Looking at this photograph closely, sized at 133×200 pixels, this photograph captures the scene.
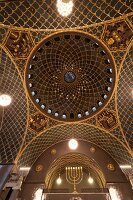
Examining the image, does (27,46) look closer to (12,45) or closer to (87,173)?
(12,45)

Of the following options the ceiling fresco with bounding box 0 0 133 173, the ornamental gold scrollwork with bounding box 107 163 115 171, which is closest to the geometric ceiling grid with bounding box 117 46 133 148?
the ceiling fresco with bounding box 0 0 133 173

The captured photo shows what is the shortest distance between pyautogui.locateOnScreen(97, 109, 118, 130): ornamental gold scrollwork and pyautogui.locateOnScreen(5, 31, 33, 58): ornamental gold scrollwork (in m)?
6.38

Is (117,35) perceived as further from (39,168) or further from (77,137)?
(39,168)

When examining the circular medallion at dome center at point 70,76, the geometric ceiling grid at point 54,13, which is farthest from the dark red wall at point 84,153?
the geometric ceiling grid at point 54,13

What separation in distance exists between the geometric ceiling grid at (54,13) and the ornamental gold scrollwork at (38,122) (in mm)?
5877

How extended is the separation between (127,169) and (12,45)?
35.2 ft

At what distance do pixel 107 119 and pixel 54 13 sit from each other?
7.46 meters

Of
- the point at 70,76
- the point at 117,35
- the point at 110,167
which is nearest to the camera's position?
the point at 117,35

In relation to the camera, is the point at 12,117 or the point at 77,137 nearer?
the point at 12,117

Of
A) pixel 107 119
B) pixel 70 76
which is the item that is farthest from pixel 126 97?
pixel 70 76

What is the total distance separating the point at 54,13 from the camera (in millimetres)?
10242

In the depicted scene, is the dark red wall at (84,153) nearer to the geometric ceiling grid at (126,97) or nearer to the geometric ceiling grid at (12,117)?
the geometric ceiling grid at (12,117)

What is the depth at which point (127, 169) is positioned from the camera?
12539mm

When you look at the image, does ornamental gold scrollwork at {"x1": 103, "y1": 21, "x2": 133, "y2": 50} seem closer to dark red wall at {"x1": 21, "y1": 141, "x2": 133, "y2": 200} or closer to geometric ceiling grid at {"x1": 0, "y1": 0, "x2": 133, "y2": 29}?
geometric ceiling grid at {"x1": 0, "y1": 0, "x2": 133, "y2": 29}
